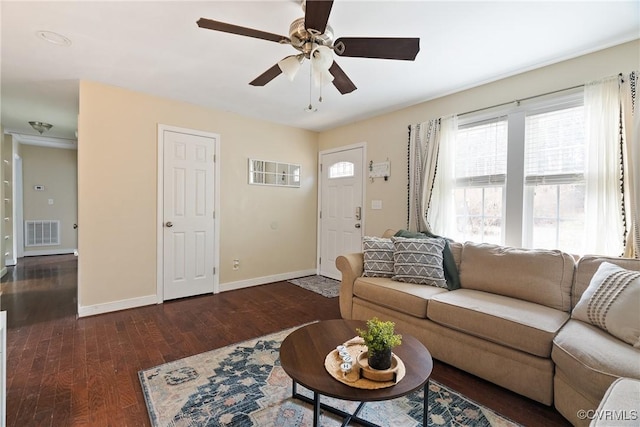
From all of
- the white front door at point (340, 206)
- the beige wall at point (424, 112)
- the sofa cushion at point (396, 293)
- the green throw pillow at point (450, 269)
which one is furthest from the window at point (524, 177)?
the white front door at point (340, 206)

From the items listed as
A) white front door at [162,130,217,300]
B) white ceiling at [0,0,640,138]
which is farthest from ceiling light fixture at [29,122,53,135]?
white front door at [162,130,217,300]

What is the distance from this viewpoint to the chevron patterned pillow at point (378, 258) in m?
2.84

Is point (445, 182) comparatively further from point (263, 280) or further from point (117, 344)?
point (117, 344)

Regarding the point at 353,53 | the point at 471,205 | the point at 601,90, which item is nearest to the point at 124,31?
the point at 353,53

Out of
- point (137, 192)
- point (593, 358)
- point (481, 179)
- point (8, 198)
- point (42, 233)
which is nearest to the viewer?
point (593, 358)

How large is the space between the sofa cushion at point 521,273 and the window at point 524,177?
0.41 m

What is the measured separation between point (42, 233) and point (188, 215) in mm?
5132

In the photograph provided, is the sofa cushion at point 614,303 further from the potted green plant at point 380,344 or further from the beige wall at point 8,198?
the beige wall at point 8,198

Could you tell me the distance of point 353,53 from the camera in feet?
5.85

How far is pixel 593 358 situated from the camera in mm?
1423

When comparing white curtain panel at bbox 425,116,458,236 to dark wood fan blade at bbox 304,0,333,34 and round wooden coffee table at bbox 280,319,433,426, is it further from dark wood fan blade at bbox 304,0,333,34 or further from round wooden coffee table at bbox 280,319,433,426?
dark wood fan blade at bbox 304,0,333,34

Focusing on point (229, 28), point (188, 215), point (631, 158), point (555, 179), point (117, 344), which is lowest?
point (117, 344)

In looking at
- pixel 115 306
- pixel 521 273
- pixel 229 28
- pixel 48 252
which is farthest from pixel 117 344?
pixel 48 252

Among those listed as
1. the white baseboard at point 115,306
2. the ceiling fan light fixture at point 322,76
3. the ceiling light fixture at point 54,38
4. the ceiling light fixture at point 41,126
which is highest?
the ceiling light fixture at point 54,38
